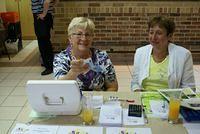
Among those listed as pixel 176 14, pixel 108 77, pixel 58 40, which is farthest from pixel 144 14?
pixel 108 77

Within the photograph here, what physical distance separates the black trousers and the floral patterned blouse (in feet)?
7.50

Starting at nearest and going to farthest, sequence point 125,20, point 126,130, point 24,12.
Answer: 1. point 126,130
2. point 125,20
3. point 24,12

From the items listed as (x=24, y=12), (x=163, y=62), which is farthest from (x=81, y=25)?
(x=24, y=12)

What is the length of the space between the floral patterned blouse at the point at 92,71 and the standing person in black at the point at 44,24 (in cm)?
227

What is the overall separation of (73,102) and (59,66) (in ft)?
1.98

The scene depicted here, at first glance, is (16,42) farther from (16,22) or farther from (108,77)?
(108,77)

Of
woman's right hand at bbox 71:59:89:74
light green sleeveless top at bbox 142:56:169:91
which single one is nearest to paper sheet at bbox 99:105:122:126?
woman's right hand at bbox 71:59:89:74

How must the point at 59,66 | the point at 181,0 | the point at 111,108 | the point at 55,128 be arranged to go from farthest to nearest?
the point at 181,0, the point at 59,66, the point at 111,108, the point at 55,128

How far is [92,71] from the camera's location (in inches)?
85.0

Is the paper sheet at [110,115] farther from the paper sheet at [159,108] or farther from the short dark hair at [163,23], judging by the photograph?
the short dark hair at [163,23]

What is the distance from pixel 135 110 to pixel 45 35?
2.99m

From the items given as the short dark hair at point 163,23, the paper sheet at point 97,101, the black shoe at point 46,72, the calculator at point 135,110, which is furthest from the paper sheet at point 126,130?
the black shoe at point 46,72

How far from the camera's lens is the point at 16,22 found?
19.1 ft

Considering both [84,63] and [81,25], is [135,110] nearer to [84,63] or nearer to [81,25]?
[84,63]
